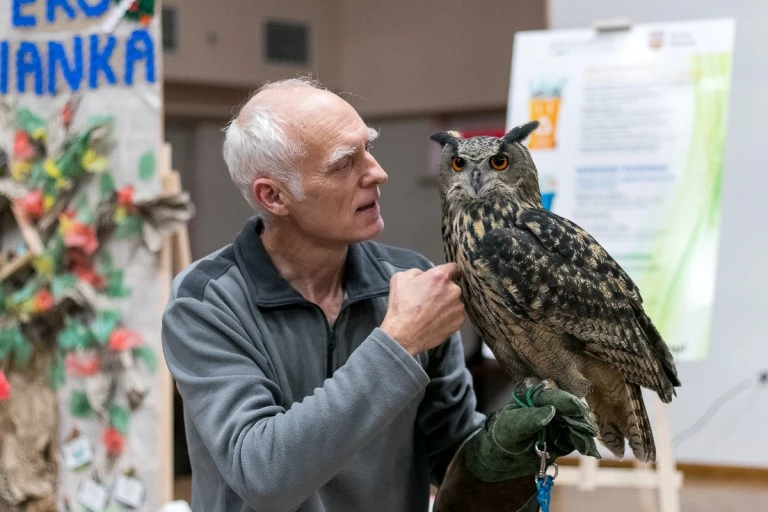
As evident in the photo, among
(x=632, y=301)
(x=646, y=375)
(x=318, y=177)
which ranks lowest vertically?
(x=646, y=375)

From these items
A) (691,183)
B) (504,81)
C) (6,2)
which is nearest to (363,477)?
(691,183)

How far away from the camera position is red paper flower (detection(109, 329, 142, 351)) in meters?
2.94

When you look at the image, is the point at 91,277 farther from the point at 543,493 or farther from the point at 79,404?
the point at 543,493

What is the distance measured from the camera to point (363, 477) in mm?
1579

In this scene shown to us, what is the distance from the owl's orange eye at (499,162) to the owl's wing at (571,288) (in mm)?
82

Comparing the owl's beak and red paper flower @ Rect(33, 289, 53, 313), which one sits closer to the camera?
the owl's beak

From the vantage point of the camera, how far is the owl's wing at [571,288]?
1400mm

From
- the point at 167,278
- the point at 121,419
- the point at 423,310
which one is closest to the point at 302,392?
the point at 423,310

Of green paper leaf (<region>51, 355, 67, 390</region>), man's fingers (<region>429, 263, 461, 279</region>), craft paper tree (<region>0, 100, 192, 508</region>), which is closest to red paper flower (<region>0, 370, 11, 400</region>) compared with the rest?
craft paper tree (<region>0, 100, 192, 508</region>)

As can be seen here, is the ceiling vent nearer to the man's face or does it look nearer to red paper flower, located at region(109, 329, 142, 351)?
red paper flower, located at region(109, 329, 142, 351)

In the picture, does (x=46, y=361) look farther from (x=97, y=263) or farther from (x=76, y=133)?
(x=76, y=133)

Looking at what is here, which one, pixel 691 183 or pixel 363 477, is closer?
pixel 363 477

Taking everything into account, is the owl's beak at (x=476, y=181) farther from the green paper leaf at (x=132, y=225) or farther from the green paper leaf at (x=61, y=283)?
the green paper leaf at (x=61, y=283)

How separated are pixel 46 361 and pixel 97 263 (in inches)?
14.0
